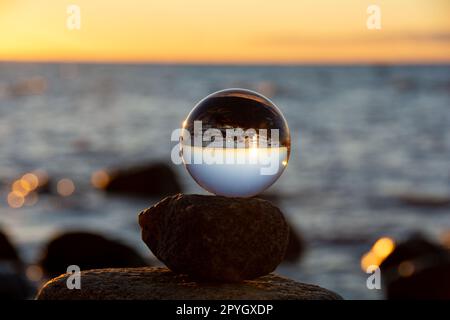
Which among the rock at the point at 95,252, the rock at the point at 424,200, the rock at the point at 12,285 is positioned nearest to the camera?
the rock at the point at 12,285

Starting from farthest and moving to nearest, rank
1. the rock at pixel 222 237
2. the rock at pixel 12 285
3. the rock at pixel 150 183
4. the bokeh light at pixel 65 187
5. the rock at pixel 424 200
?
1. the bokeh light at pixel 65 187
2. the rock at pixel 424 200
3. the rock at pixel 150 183
4. the rock at pixel 12 285
5. the rock at pixel 222 237

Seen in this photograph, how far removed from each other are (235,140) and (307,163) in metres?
26.2

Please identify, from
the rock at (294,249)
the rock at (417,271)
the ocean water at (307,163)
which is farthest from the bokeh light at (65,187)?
the rock at (417,271)

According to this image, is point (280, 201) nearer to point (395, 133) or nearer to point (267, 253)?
point (267, 253)

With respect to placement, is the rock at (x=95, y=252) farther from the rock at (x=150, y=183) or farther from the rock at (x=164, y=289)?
the rock at (x=150, y=183)

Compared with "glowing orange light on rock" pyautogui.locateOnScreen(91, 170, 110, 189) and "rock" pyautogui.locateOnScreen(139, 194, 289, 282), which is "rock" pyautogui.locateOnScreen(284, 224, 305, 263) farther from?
"rock" pyautogui.locateOnScreen(139, 194, 289, 282)

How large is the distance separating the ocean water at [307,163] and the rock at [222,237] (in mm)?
8045

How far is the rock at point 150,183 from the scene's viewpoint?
66.1ft

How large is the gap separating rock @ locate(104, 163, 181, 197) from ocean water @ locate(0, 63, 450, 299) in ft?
1.34

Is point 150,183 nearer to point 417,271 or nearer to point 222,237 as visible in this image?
point 417,271

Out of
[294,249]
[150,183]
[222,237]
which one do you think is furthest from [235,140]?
[150,183]

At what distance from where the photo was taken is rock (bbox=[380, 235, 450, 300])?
1080 centimetres

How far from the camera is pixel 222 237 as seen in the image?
4.84 meters

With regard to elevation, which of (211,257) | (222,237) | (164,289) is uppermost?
(222,237)
